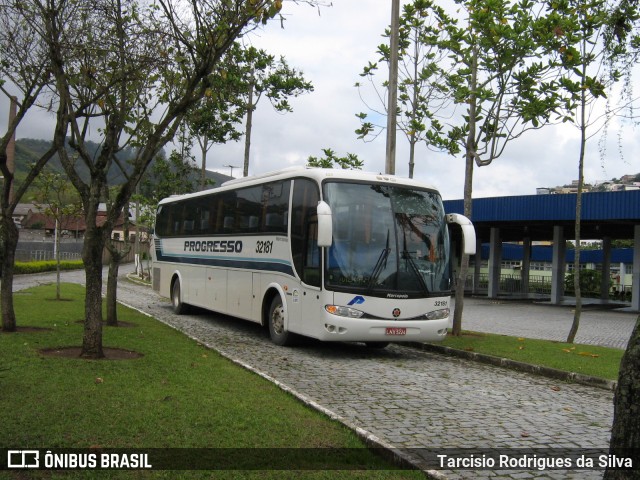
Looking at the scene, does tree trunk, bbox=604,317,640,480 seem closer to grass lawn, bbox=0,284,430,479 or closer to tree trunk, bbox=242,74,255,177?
grass lawn, bbox=0,284,430,479

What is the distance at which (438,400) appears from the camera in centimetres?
812

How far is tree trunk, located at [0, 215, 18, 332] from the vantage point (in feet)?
37.4

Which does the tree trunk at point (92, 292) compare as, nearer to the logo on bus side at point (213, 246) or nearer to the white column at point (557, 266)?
the logo on bus side at point (213, 246)

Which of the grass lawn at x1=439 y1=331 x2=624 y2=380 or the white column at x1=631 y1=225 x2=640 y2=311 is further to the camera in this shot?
the white column at x1=631 y1=225 x2=640 y2=311

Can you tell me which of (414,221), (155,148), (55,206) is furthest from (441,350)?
(55,206)

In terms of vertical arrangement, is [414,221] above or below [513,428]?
above

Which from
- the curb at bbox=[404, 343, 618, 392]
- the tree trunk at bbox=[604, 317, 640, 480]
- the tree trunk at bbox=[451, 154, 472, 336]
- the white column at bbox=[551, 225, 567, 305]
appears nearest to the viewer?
the tree trunk at bbox=[604, 317, 640, 480]

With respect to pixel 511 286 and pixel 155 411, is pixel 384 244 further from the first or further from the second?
pixel 511 286

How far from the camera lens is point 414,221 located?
38.9ft

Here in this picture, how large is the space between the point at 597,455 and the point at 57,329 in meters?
9.80

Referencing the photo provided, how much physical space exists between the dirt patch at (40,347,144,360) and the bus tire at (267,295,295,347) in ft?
11.8

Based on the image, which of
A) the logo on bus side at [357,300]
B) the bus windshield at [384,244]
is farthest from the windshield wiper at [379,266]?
the logo on bus side at [357,300]

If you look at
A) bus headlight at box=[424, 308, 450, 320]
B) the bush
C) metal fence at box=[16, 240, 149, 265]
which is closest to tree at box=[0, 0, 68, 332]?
bus headlight at box=[424, 308, 450, 320]

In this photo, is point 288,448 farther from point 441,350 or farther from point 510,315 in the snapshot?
point 510,315
